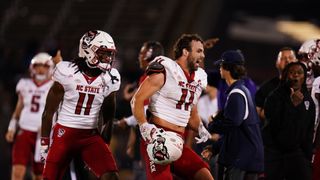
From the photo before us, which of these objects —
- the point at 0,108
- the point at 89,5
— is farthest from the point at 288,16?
the point at 0,108

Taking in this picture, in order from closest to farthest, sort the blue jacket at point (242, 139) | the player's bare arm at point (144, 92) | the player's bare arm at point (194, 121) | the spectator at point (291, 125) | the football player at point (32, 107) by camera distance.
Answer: the player's bare arm at point (144, 92), the blue jacket at point (242, 139), the player's bare arm at point (194, 121), the spectator at point (291, 125), the football player at point (32, 107)

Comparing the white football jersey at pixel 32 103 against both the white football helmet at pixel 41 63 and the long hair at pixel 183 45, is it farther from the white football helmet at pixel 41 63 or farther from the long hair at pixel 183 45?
the long hair at pixel 183 45

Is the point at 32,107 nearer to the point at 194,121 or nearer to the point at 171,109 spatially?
the point at 194,121

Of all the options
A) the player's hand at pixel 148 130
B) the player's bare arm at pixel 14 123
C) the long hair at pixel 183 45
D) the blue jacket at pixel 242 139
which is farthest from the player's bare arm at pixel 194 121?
the player's bare arm at pixel 14 123

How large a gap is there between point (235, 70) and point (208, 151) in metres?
0.84

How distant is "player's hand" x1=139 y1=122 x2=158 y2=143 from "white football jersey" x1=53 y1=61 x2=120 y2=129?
2.83 feet

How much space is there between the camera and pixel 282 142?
28.3 ft

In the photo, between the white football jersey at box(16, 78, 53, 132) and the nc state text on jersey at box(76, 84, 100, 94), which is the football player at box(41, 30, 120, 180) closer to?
the nc state text on jersey at box(76, 84, 100, 94)

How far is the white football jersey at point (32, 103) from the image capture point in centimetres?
1097

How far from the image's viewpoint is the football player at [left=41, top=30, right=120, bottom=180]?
8.05 meters

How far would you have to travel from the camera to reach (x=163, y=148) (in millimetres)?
7418

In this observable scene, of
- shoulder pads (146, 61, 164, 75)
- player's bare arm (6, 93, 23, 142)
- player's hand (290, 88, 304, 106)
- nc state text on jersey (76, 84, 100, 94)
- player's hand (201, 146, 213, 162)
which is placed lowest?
player's bare arm (6, 93, 23, 142)

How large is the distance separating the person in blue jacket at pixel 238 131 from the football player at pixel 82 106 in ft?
3.58

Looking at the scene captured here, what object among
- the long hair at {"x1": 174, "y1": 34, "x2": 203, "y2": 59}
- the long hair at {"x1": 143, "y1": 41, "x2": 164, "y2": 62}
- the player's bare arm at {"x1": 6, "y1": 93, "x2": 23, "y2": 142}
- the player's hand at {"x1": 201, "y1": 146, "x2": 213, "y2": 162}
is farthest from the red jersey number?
the player's bare arm at {"x1": 6, "y1": 93, "x2": 23, "y2": 142}
